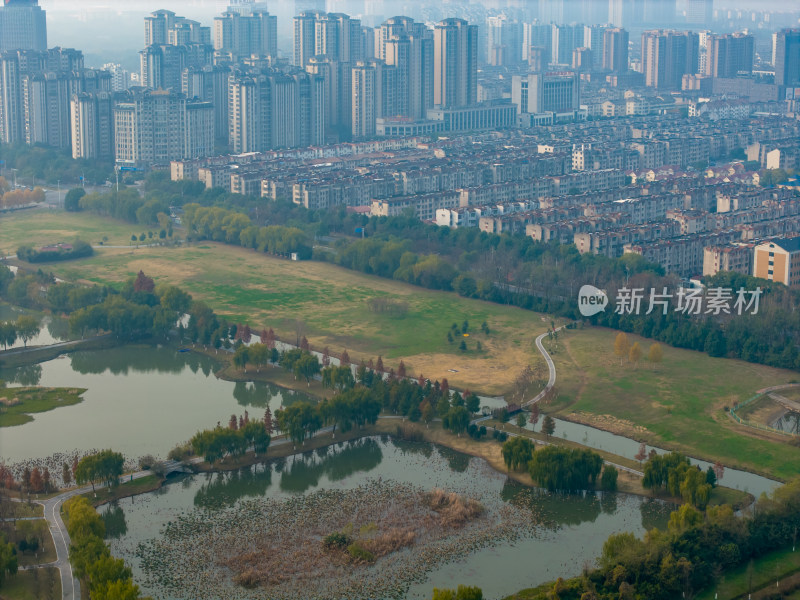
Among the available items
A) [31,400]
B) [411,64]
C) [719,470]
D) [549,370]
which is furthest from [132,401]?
[411,64]

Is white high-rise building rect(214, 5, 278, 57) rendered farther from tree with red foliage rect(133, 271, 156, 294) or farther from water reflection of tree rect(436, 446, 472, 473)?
water reflection of tree rect(436, 446, 472, 473)

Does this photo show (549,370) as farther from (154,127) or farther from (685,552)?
(154,127)

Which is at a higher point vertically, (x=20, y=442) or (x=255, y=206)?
(x=255, y=206)

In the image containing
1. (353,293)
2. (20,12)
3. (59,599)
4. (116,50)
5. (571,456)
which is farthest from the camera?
(116,50)

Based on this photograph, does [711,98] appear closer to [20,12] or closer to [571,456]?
[20,12]

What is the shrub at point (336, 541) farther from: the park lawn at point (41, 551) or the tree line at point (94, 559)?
the park lawn at point (41, 551)

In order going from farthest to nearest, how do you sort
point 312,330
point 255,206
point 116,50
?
point 116,50 < point 255,206 < point 312,330

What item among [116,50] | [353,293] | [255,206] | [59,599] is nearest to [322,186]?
[255,206]

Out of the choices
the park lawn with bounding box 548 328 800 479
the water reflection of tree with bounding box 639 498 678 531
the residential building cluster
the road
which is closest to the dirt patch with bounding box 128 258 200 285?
the road
